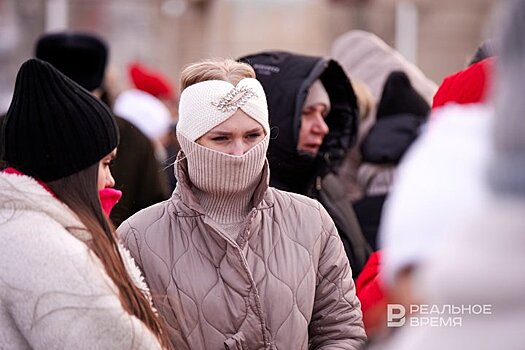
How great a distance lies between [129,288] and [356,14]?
1079 cm

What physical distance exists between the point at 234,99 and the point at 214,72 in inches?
6.5

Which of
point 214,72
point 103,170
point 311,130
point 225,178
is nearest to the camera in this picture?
point 103,170

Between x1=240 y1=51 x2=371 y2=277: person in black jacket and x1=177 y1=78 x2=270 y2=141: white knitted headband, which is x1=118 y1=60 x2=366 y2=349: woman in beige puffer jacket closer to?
x1=177 y1=78 x2=270 y2=141: white knitted headband

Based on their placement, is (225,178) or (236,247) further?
(225,178)

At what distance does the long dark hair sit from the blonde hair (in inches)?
27.1

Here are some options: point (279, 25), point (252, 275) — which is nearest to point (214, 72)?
point (252, 275)

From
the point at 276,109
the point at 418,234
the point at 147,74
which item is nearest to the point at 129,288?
the point at 418,234

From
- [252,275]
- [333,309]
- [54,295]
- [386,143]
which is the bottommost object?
[386,143]

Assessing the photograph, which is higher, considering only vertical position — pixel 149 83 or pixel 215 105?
pixel 215 105

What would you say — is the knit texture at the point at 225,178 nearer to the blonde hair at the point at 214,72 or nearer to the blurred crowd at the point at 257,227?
the blurred crowd at the point at 257,227

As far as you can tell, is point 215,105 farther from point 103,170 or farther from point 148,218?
point 103,170

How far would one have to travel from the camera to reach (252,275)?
3.28 metres

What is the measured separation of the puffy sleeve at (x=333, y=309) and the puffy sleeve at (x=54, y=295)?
30.5 inches

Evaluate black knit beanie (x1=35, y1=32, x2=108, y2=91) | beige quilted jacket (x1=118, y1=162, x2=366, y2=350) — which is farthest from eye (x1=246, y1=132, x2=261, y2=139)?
black knit beanie (x1=35, y1=32, x2=108, y2=91)
